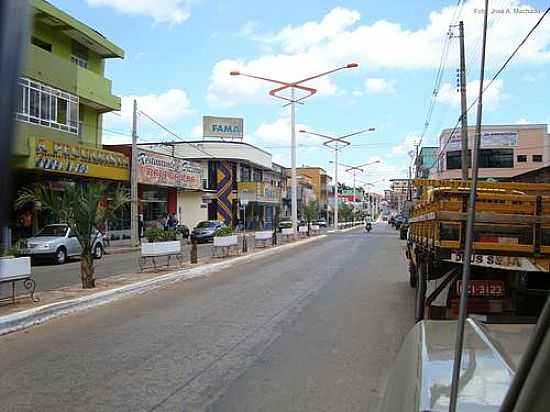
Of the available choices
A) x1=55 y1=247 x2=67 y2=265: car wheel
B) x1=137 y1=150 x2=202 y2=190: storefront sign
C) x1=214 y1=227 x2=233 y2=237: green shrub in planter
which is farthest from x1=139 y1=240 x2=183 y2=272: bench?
x1=137 y1=150 x2=202 y2=190: storefront sign

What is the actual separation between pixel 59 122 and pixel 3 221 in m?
31.6

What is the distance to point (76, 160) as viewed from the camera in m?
30.3

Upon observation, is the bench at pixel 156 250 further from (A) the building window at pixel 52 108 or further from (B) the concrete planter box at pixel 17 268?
(A) the building window at pixel 52 108

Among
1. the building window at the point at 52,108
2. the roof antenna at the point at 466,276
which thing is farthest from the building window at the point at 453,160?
the roof antenna at the point at 466,276

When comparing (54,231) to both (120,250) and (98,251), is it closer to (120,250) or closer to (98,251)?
(98,251)

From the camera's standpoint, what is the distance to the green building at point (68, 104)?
27.8 m

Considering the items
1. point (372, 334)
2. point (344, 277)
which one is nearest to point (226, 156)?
point (344, 277)

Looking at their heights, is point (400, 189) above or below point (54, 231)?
above

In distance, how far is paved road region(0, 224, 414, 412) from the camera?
602 cm

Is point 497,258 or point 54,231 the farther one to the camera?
point 54,231

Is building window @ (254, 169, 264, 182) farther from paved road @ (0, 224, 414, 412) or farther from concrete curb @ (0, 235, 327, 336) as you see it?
paved road @ (0, 224, 414, 412)

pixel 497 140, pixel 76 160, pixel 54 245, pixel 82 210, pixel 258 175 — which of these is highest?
pixel 497 140

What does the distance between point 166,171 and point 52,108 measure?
47.4ft

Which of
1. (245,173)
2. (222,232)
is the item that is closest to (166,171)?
(222,232)
